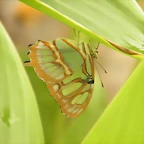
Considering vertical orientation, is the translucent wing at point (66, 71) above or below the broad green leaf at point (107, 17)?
below

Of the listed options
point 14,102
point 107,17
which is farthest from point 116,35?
point 14,102

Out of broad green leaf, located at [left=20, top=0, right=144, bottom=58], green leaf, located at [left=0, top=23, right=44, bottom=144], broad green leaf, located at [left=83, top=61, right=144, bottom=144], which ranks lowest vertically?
green leaf, located at [left=0, top=23, right=44, bottom=144]

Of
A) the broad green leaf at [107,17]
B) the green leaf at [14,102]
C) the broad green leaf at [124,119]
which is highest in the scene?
the broad green leaf at [107,17]

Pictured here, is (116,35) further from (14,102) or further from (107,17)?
(14,102)

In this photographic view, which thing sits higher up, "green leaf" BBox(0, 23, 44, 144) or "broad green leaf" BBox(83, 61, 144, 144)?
"broad green leaf" BBox(83, 61, 144, 144)
